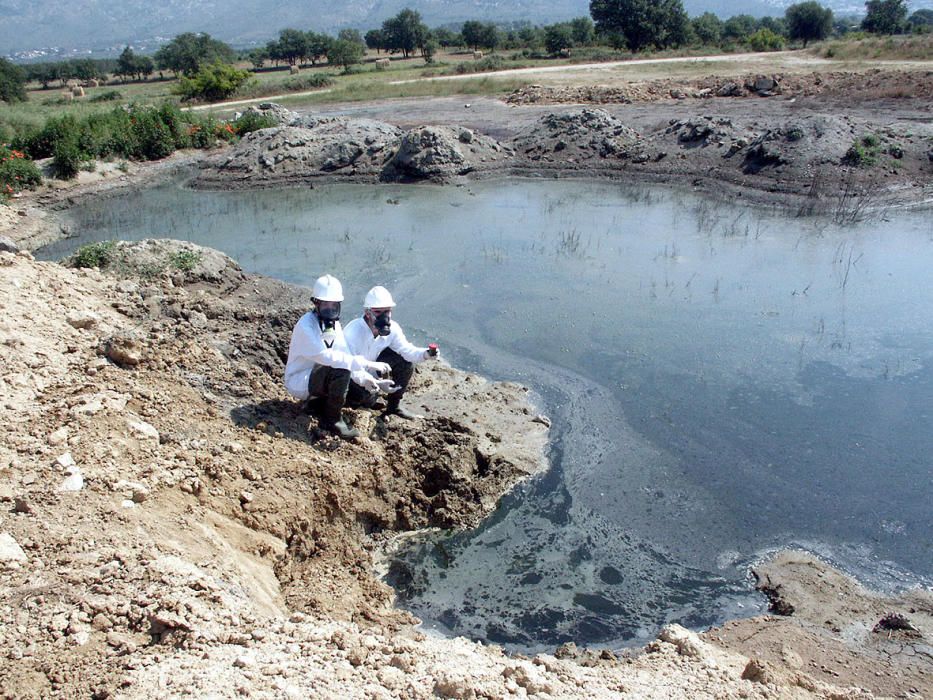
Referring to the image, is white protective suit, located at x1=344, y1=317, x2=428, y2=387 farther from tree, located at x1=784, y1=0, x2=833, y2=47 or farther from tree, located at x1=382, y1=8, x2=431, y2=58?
tree, located at x1=382, y1=8, x2=431, y2=58

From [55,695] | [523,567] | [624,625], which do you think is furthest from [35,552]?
[624,625]

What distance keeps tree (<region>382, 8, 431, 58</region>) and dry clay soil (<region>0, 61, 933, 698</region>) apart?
202 ft

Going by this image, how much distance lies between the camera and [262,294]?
1005cm

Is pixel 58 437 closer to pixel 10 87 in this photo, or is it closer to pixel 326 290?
pixel 326 290

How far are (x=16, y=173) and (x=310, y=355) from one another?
15.6 m

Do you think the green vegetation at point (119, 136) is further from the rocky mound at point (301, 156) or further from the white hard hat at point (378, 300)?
the white hard hat at point (378, 300)

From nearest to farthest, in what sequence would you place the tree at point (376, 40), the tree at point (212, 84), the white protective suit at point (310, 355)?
the white protective suit at point (310, 355) < the tree at point (212, 84) < the tree at point (376, 40)

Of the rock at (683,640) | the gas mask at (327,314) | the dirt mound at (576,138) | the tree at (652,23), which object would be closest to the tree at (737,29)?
→ the tree at (652,23)

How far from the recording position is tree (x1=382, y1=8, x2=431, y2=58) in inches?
2515

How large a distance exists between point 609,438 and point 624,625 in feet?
8.29

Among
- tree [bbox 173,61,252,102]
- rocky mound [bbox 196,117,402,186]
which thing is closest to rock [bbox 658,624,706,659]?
rocky mound [bbox 196,117,402,186]

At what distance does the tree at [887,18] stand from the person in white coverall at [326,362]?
58071mm

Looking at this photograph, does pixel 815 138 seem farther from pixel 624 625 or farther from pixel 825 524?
pixel 624 625

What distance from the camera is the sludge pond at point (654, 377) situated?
5.62 meters
